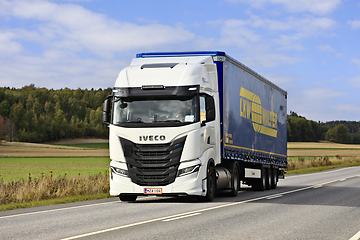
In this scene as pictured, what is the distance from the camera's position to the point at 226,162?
16.7 metres

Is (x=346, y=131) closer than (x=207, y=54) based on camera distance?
No

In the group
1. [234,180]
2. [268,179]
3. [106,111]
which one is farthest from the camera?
[268,179]

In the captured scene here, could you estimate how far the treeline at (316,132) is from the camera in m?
140

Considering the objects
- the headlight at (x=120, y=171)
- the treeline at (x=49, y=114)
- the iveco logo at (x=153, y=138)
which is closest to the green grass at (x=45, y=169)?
the headlight at (x=120, y=171)

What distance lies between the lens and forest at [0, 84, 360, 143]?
418 feet

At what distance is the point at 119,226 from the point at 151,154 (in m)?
4.11

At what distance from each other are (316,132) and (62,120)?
2995 inches

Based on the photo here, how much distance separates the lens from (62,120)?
459ft

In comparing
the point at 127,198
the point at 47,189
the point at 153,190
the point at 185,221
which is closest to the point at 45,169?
the point at 47,189

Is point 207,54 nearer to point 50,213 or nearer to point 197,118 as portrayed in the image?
point 197,118

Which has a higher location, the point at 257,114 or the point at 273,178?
the point at 257,114

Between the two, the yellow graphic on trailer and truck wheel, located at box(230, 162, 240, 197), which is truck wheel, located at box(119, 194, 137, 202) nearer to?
truck wheel, located at box(230, 162, 240, 197)

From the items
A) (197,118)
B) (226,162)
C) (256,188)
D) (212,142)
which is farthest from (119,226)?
(256,188)

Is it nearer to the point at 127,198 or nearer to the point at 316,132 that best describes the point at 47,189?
the point at 127,198
